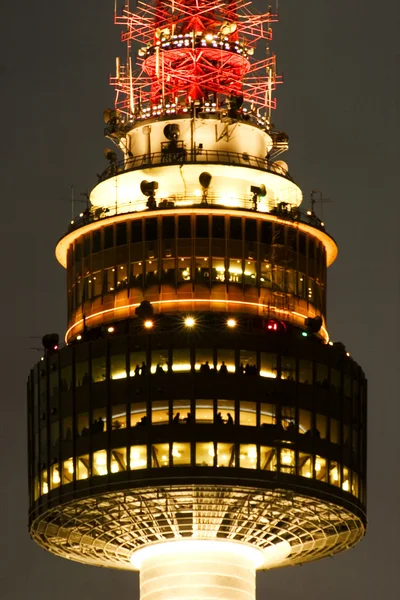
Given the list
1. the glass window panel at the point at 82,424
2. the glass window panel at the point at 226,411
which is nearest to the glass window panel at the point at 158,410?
the glass window panel at the point at 226,411

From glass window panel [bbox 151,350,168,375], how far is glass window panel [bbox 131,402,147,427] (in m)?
2.87

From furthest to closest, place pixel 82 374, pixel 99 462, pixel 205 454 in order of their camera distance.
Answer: pixel 82 374, pixel 99 462, pixel 205 454

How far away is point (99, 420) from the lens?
644 ft

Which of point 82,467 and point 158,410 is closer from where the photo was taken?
point 158,410

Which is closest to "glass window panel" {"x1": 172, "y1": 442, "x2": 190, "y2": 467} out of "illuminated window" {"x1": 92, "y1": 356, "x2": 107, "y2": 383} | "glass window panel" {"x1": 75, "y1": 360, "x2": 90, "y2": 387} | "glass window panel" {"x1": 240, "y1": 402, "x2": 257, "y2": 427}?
"glass window panel" {"x1": 240, "y1": 402, "x2": 257, "y2": 427}

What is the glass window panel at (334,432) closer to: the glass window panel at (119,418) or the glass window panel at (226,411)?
the glass window panel at (226,411)

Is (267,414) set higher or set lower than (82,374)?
lower

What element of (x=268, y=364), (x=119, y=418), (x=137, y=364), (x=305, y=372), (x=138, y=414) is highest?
(x=268, y=364)

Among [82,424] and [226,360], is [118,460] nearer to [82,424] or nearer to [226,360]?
[82,424]

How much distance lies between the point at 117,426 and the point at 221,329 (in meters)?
11.0

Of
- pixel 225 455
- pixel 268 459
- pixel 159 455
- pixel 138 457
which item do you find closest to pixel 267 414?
pixel 268 459

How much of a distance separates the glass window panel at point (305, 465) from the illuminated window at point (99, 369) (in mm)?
16457

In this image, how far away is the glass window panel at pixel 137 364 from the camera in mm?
196000

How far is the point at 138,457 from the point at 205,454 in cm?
511
